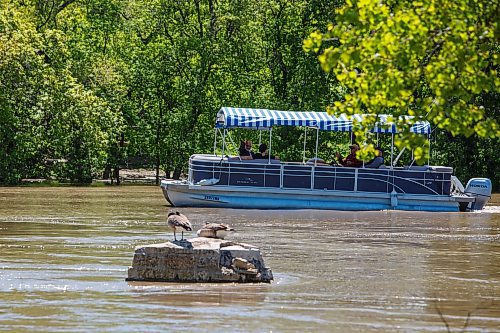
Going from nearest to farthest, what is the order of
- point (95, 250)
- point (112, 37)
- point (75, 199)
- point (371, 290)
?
1. point (371, 290)
2. point (95, 250)
3. point (75, 199)
4. point (112, 37)

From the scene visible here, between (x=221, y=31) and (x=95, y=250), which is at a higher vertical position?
(x=221, y=31)

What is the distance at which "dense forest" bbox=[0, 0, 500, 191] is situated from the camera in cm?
5194

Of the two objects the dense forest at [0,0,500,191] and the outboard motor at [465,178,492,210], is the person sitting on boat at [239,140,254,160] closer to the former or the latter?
the outboard motor at [465,178,492,210]

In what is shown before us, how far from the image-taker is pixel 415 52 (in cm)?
1073

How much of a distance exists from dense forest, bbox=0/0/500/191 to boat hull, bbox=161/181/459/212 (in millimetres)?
14626

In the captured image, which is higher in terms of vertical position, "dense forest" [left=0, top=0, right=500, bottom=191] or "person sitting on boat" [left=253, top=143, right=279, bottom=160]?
"dense forest" [left=0, top=0, right=500, bottom=191]

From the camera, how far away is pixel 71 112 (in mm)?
52031

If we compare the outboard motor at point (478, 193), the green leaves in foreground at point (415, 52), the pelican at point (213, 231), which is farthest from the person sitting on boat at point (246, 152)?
the green leaves in foreground at point (415, 52)

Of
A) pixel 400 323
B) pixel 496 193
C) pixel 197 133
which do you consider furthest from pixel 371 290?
pixel 197 133

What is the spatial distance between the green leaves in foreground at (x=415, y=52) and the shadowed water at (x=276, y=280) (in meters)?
2.41

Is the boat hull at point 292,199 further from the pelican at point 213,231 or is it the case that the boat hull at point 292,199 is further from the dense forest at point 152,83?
the pelican at point 213,231

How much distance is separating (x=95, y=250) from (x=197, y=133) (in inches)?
1388

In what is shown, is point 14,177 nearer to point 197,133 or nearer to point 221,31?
point 197,133

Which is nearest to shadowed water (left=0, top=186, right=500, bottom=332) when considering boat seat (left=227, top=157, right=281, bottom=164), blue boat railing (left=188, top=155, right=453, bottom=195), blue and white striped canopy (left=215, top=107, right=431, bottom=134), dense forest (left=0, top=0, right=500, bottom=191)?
blue boat railing (left=188, top=155, right=453, bottom=195)
